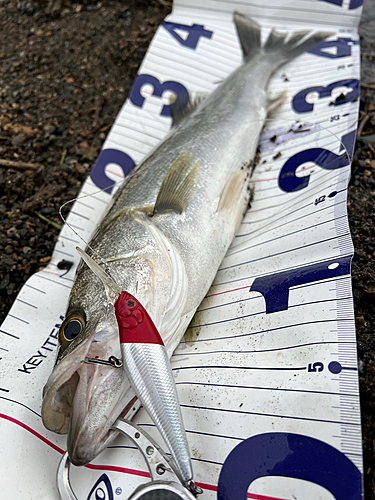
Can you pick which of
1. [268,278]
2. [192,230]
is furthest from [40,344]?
[268,278]

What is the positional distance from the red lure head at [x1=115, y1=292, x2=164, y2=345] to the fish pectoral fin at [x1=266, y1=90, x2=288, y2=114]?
251cm

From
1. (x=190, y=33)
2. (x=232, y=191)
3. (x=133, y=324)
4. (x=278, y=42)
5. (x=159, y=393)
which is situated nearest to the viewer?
(x=159, y=393)

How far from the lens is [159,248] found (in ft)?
6.93

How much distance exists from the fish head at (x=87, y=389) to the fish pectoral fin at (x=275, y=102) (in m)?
2.53

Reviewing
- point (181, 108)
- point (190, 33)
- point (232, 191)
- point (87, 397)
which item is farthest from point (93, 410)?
point (190, 33)

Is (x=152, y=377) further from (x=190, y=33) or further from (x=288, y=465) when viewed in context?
(x=190, y=33)

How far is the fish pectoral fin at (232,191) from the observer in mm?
2566

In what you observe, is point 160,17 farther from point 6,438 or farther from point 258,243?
point 6,438

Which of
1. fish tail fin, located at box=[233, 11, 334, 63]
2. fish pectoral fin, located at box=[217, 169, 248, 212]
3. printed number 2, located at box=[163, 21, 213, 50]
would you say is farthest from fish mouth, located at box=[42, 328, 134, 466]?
printed number 2, located at box=[163, 21, 213, 50]

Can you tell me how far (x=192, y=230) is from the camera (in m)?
2.31

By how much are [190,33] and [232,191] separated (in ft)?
8.32

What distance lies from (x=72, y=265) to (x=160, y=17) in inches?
133

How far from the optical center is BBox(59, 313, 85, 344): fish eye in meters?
1.80

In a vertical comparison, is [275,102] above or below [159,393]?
above
